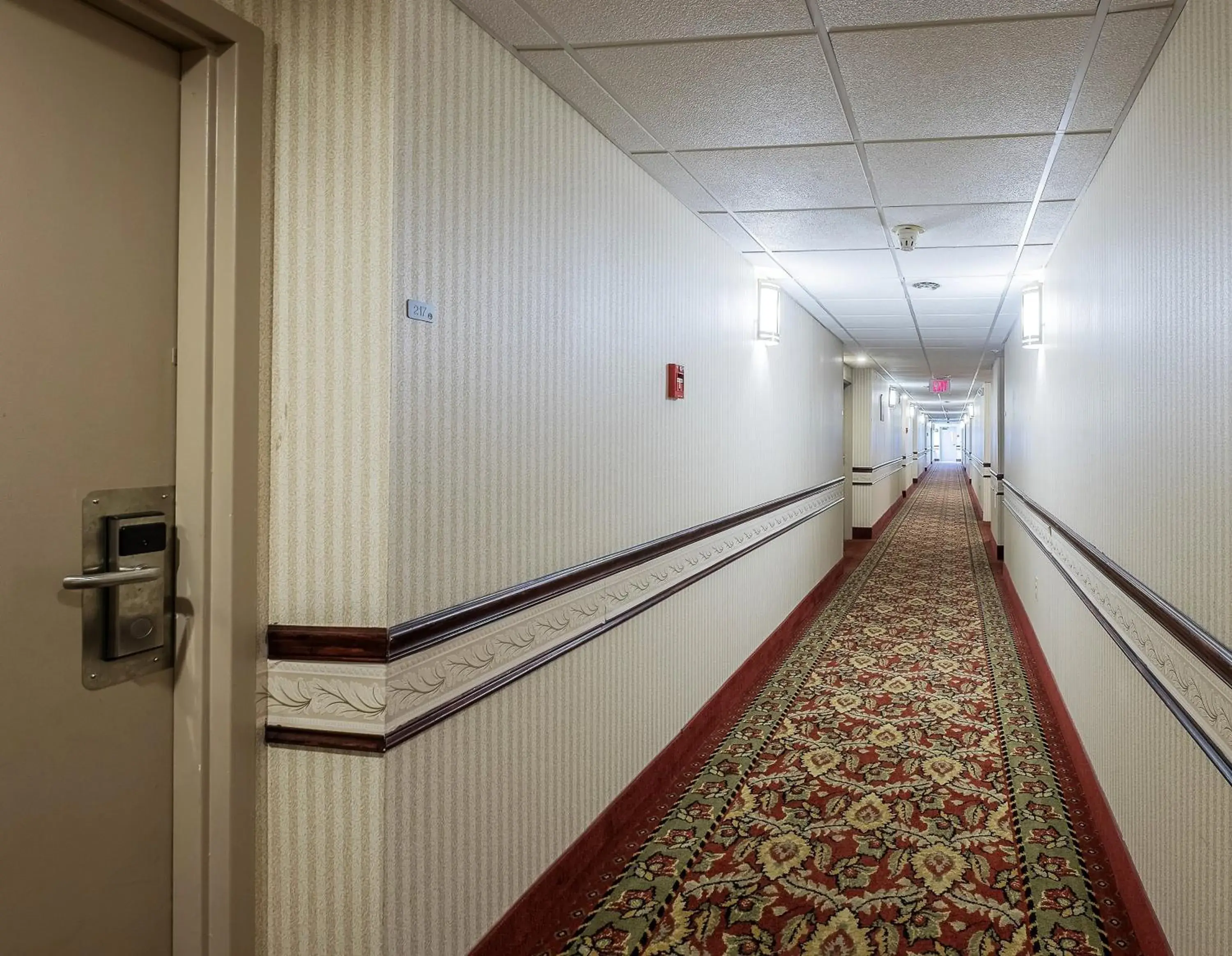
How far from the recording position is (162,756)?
71.7 inches

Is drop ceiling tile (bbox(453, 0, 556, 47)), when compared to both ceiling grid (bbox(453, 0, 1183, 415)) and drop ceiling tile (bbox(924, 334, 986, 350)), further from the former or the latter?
drop ceiling tile (bbox(924, 334, 986, 350))

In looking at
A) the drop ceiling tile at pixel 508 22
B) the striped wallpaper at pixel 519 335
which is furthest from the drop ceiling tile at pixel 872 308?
the drop ceiling tile at pixel 508 22

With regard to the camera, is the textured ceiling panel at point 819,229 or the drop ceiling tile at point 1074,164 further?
the textured ceiling panel at point 819,229

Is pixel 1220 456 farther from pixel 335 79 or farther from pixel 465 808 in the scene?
pixel 335 79

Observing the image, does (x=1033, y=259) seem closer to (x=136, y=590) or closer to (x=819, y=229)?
(x=819, y=229)

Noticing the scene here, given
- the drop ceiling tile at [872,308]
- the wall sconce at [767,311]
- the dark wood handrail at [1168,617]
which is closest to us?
the dark wood handrail at [1168,617]

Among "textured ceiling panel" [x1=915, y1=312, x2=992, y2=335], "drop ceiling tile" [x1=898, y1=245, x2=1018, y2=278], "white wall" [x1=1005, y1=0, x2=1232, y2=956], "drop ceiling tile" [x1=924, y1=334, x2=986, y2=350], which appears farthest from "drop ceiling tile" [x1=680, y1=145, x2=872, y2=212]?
"drop ceiling tile" [x1=924, y1=334, x2=986, y2=350]

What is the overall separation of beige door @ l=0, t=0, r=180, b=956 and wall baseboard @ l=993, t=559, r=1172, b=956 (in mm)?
2538

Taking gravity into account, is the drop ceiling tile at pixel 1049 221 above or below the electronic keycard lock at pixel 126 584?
above

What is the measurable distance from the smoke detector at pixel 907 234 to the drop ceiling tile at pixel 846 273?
37cm

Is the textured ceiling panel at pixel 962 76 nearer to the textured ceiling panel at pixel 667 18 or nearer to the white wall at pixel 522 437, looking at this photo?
the textured ceiling panel at pixel 667 18

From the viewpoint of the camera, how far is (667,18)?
223cm

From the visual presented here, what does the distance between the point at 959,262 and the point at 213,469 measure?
14.7 ft

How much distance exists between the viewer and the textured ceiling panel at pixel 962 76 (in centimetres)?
227
